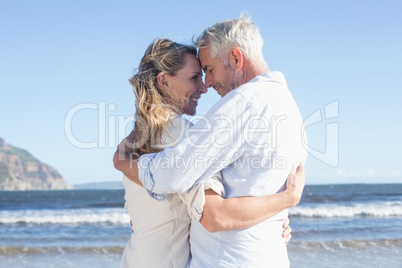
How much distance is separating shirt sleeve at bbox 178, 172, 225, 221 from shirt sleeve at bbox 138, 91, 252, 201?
30 millimetres

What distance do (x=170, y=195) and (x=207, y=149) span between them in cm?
38

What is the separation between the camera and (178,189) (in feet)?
4.96

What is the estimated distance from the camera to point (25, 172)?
292 feet

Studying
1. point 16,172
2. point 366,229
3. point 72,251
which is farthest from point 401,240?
point 16,172

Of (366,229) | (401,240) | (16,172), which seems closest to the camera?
(401,240)

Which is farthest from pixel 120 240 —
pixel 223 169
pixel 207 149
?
pixel 207 149

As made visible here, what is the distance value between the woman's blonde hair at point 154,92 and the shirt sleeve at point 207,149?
0.25 m

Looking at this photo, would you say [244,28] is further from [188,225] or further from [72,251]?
[72,251]

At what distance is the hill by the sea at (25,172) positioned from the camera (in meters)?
82.3

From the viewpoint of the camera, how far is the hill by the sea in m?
82.3

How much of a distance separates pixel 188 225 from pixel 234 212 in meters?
0.36

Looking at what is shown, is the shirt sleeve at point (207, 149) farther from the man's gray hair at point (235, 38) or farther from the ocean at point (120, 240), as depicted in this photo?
the ocean at point (120, 240)

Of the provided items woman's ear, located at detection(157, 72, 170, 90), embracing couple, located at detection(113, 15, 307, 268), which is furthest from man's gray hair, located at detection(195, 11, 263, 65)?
woman's ear, located at detection(157, 72, 170, 90)

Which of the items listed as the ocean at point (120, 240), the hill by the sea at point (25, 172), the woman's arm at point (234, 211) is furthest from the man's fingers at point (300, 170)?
the hill by the sea at point (25, 172)
